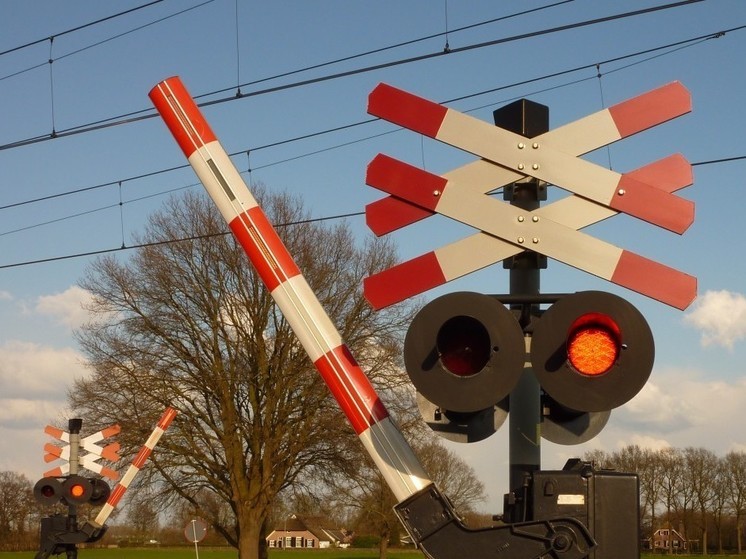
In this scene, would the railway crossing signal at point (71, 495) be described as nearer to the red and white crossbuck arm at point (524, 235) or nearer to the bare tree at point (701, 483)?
the red and white crossbuck arm at point (524, 235)

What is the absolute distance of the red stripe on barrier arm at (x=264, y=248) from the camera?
3.26 m

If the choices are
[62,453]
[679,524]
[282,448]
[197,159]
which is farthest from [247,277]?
[679,524]

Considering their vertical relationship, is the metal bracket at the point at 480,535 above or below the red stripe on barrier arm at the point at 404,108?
below

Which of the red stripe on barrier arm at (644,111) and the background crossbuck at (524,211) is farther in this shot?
the red stripe on barrier arm at (644,111)

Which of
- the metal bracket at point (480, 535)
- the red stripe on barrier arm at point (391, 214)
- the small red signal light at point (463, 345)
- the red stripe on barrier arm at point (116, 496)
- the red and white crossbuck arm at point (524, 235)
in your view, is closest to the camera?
the metal bracket at point (480, 535)

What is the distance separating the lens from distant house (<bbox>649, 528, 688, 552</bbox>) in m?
74.9

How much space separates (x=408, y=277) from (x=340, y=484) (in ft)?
98.2

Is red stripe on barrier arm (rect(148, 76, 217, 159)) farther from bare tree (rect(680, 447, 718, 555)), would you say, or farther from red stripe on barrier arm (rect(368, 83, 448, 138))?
bare tree (rect(680, 447, 718, 555))

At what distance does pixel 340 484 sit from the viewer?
106 feet

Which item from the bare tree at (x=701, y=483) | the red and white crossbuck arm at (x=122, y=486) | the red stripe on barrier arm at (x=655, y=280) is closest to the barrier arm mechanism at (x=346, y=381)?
the red stripe on barrier arm at (x=655, y=280)

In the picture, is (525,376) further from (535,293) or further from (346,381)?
(346,381)

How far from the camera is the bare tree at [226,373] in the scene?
102 ft

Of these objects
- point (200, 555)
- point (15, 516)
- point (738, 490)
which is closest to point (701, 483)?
point (738, 490)

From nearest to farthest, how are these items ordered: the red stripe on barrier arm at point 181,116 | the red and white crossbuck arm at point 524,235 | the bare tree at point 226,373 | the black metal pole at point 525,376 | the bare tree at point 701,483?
the red and white crossbuck arm at point 524,235 → the black metal pole at point 525,376 → the red stripe on barrier arm at point 181,116 → the bare tree at point 226,373 → the bare tree at point 701,483
